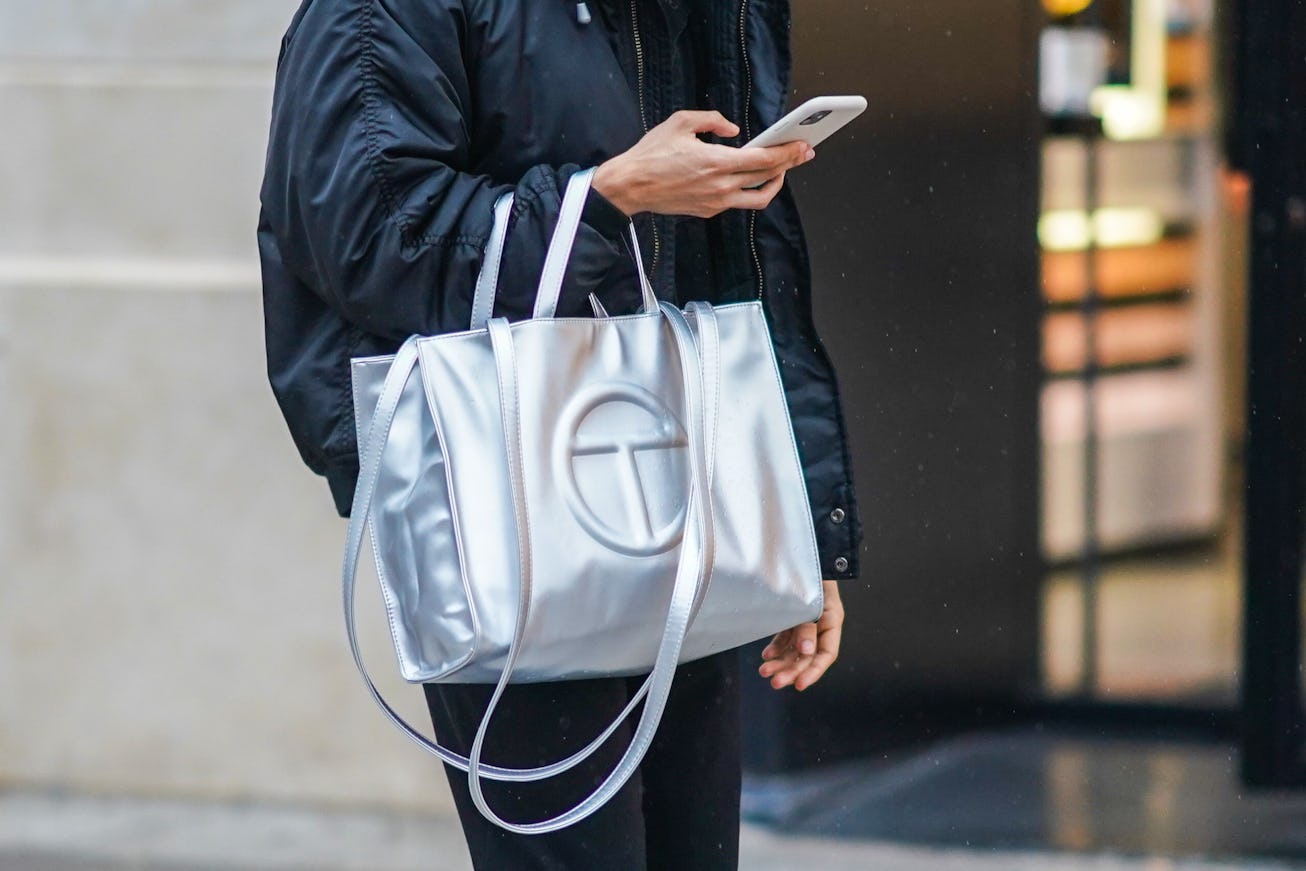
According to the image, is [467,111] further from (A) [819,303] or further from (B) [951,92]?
(B) [951,92]

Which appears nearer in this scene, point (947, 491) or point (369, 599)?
point (369, 599)

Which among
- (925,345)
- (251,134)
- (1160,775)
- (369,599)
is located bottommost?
(1160,775)

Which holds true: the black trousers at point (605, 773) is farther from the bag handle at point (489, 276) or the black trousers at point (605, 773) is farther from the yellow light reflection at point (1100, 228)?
the yellow light reflection at point (1100, 228)

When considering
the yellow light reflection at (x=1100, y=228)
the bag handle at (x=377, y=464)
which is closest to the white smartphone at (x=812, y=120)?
the bag handle at (x=377, y=464)

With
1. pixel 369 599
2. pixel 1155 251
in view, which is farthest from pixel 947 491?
pixel 1155 251

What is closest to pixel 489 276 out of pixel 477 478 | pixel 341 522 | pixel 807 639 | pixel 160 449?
pixel 477 478

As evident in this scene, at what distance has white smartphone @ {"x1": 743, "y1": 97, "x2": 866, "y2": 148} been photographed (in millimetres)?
1617

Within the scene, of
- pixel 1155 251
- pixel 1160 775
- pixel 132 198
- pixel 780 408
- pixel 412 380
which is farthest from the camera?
pixel 1155 251

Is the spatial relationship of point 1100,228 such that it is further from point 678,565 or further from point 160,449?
point 678,565

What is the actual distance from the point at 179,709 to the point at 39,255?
3.56 ft

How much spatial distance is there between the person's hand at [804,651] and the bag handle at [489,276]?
61cm

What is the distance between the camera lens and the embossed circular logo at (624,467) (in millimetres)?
1641

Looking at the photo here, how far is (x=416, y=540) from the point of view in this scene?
1653 millimetres

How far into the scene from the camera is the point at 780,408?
5.93ft
